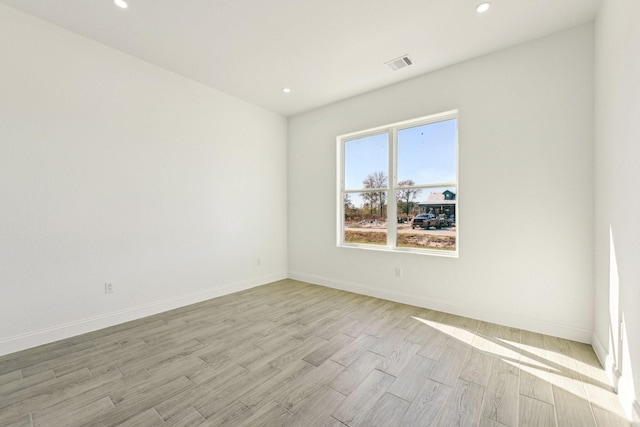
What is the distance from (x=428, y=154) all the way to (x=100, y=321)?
4336 mm

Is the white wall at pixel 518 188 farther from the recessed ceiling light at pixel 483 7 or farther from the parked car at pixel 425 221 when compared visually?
the recessed ceiling light at pixel 483 7

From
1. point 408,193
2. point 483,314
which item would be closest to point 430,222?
point 408,193

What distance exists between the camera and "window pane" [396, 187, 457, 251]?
3389mm

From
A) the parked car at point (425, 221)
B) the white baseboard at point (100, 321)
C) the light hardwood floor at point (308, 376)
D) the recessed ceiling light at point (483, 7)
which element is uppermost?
the recessed ceiling light at point (483, 7)

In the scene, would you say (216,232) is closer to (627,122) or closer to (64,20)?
(64,20)

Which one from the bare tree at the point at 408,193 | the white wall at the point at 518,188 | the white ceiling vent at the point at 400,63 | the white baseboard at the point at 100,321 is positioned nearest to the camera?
the white baseboard at the point at 100,321

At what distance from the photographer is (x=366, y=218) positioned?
14.0 feet

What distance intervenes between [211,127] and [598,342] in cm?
490

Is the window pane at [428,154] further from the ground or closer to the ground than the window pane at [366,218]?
further from the ground

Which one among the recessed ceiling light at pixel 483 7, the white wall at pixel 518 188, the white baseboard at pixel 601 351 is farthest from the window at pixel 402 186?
the white baseboard at pixel 601 351

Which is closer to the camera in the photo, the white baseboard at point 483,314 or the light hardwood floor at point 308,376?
the light hardwood floor at point 308,376

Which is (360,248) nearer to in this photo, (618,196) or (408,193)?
(408,193)

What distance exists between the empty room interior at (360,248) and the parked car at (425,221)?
19mm

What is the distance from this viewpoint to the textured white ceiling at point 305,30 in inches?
92.4
